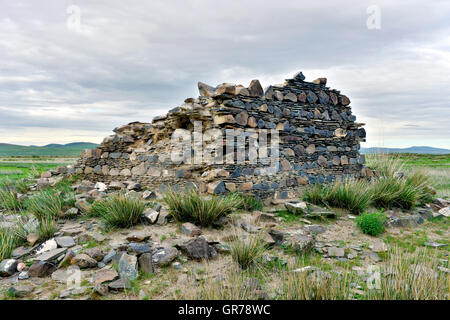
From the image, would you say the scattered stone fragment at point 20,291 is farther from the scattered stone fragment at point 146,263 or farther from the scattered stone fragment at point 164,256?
the scattered stone fragment at point 164,256

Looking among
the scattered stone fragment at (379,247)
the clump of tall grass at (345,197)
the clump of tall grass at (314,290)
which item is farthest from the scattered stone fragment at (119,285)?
the clump of tall grass at (345,197)

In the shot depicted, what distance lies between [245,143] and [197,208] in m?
2.33

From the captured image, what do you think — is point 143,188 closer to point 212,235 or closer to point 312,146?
point 212,235

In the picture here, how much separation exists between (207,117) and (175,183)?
1.94 meters

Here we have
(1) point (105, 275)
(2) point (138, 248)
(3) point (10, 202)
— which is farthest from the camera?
(3) point (10, 202)

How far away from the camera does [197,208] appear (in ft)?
18.7

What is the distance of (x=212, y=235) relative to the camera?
5.32m

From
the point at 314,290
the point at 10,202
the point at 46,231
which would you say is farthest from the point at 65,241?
the point at 314,290

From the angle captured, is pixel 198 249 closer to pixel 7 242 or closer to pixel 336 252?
pixel 336 252

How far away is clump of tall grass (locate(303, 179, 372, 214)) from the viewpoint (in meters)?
7.33

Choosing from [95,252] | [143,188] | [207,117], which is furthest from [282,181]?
[95,252]

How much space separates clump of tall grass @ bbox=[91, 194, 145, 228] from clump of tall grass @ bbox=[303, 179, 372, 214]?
4.42 meters

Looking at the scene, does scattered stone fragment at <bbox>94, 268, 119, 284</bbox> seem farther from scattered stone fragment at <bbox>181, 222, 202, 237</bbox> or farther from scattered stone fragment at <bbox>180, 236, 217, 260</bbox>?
scattered stone fragment at <bbox>181, 222, 202, 237</bbox>

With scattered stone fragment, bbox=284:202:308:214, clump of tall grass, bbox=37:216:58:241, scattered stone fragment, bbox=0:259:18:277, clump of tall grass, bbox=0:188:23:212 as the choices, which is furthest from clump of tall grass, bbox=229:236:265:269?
clump of tall grass, bbox=0:188:23:212
